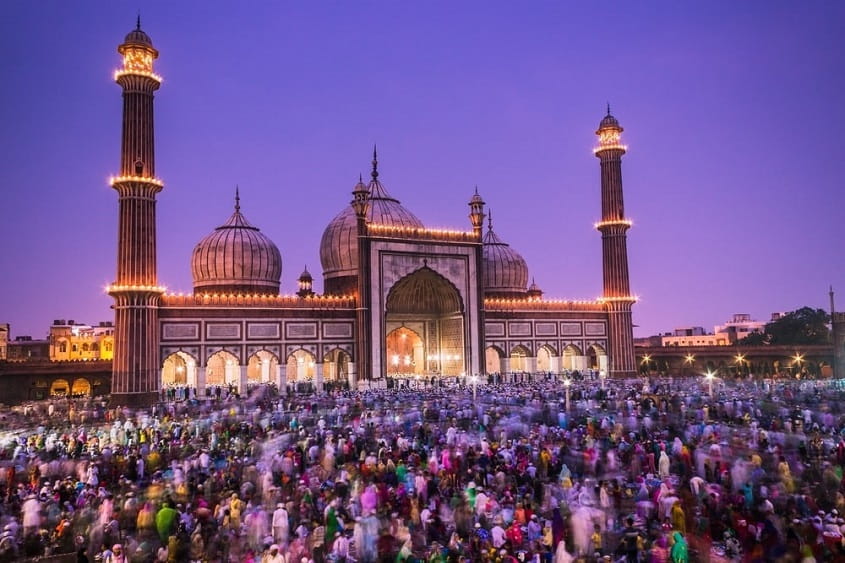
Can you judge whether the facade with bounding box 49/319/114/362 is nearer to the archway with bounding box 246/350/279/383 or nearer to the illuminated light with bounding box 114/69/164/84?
the archway with bounding box 246/350/279/383

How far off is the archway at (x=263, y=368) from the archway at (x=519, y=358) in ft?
49.9

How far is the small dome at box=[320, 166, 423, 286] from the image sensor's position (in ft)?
144

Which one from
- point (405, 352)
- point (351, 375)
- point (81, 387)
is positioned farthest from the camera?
point (405, 352)

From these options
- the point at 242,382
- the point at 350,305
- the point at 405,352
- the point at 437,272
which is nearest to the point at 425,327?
the point at 405,352

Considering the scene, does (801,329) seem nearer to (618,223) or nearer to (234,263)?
(618,223)

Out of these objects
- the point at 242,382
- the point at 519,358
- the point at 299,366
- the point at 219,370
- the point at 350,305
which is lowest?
the point at 242,382

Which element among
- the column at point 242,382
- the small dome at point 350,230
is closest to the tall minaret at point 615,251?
the small dome at point 350,230

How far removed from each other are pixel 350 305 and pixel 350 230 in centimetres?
790

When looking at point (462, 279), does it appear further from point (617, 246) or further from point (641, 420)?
point (641, 420)

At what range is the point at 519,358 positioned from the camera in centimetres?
4441

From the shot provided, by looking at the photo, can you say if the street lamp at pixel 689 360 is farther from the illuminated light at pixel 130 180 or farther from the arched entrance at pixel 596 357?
the illuminated light at pixel 130 180

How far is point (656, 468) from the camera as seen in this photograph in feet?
44.9

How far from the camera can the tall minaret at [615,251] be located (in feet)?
146

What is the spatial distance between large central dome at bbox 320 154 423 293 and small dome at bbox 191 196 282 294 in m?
3.93
